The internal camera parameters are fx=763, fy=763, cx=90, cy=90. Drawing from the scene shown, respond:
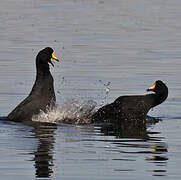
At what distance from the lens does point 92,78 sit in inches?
752

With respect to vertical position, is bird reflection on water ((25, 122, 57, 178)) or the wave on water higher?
the wave on water

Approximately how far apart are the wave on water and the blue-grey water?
14cm

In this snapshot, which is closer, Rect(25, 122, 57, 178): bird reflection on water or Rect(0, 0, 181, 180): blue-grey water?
Rect(25, 122, 57, 178): bird reflection on water

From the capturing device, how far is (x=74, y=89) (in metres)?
17.8

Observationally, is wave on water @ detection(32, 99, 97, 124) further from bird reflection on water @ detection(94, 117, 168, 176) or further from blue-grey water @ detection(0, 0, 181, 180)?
bird reflection on water @ detection(94, 117, 168, 176)

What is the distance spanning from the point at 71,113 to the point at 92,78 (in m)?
4.14

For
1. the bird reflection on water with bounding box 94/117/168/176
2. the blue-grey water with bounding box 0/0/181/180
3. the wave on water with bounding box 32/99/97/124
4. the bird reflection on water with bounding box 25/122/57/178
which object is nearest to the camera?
the bird reflection on water with bounding box 25/122/57/178

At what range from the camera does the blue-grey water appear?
1045 cm

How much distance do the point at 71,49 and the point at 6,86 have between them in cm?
623

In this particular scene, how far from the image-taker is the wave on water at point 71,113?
14.5 meters

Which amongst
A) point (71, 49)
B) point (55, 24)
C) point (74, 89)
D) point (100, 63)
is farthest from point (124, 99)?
point (55, 24)

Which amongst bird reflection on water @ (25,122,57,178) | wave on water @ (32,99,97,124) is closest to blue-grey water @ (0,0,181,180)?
bird reflection on water @ (25,122,57,178)

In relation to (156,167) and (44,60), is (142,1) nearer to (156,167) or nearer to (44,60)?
(44,60)

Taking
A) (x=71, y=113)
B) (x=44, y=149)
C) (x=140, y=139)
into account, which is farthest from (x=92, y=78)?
(x=44, y=149)
